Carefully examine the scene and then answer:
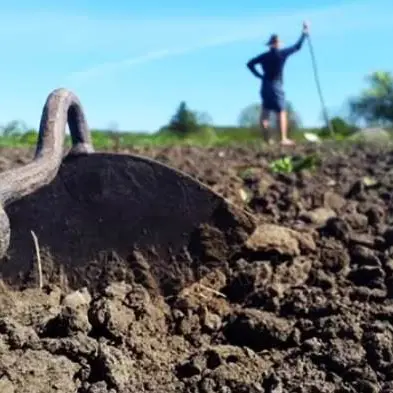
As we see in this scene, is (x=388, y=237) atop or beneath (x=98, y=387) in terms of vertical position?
atop

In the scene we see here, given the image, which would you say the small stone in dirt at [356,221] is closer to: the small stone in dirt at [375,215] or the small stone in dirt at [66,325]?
the small stone in dirt at [375,215]

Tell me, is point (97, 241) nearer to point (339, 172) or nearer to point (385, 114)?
point (339, 172)

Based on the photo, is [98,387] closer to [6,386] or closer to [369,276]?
[6,386]

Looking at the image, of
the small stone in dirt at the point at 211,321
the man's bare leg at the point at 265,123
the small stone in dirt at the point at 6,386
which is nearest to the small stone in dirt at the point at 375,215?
the small stone in dirt at the point at 211,321

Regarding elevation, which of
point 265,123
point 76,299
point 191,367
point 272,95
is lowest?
point 191,367

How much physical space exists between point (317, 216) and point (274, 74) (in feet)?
27.2

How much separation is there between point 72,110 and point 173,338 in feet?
3.43

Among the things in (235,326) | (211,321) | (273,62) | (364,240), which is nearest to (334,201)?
(364,240)

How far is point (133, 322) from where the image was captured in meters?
3.01

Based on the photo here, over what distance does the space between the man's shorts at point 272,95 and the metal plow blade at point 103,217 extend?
9432 millimetres

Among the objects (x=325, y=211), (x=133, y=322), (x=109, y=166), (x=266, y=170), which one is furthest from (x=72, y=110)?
(x=266, y=170)

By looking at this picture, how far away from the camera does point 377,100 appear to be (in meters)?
32.1

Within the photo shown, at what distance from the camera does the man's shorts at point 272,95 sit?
12.9m

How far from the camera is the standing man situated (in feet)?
41.5
